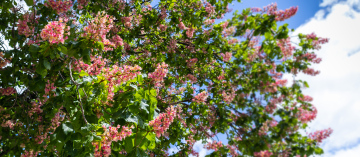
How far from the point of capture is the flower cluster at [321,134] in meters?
4.85

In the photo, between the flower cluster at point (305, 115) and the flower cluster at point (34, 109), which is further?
the flower cluster at point (305, 115)

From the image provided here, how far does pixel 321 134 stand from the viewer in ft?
16.1

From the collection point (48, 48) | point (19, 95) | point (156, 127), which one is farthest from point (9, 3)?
point (156, 127)

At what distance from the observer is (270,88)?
5.20 metres

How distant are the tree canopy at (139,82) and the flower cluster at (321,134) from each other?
22 millimetres

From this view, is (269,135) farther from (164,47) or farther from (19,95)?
(19,95)

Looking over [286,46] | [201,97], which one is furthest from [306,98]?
[201,97]

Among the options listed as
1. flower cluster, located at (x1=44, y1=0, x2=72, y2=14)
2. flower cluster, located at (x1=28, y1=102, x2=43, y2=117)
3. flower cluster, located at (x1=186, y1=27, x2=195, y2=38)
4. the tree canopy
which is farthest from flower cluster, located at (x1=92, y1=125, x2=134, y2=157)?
flower cluster, located at (x1=186, y1=27, x2=195, y2=38)

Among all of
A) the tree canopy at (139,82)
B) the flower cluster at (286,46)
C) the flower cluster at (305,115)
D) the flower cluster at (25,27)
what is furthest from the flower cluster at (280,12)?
the flower cluster at (25,27)

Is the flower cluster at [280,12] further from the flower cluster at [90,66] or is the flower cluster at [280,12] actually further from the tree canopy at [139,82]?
the flower cluster at [90,66]

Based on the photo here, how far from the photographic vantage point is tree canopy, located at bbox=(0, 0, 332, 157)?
2.23 metres

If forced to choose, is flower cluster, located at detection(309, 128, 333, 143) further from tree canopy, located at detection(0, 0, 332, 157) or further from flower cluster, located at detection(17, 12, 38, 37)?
flower cluster, located at detection(17, 12, 38, 37)

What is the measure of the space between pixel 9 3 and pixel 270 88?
4.73m

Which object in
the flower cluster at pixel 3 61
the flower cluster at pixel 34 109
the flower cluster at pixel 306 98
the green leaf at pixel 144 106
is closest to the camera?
the green leaf at pixel 144 106
